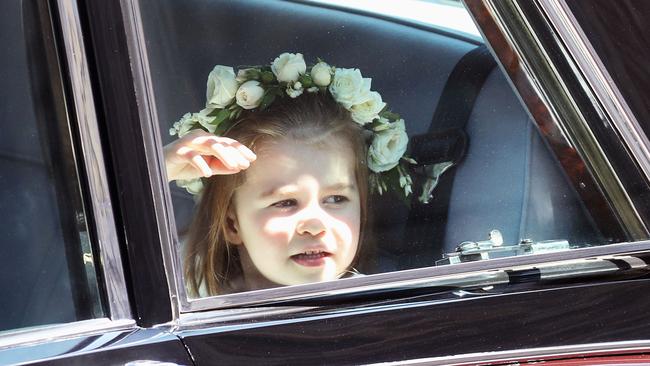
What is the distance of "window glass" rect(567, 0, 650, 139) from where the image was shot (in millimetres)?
1715

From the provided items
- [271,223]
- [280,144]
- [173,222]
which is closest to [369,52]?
[280,144]

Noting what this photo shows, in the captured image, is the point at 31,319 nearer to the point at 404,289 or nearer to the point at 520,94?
the point at 404,289

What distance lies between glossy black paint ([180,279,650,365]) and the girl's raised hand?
27 cm

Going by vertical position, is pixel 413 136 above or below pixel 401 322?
above

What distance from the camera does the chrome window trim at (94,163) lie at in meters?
1.58

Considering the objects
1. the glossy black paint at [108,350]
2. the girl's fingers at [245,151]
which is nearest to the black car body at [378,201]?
the glossy black paint at [108,350]

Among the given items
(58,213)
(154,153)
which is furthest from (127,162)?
(58,213)

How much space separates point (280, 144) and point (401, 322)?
15.2 inches

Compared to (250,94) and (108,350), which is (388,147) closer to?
(250,94)

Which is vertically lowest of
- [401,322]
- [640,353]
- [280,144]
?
[640,353]

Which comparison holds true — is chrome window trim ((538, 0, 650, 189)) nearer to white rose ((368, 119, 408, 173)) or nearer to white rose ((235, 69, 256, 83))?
white rose ((368, 119, 408, 173))

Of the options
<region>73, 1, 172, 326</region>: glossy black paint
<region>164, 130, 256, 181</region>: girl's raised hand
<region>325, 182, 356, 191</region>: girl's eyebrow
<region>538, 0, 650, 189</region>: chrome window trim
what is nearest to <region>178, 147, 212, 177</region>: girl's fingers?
<region>164, 130, 256, 181</region>: girl's raised hand

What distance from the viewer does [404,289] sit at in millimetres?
1682

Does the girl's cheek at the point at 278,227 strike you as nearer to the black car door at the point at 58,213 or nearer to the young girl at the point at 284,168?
the young girl at the point at 284,168
